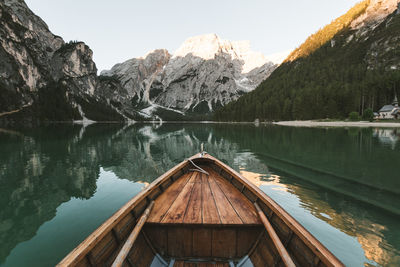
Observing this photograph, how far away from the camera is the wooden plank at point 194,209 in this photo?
15.1 feet

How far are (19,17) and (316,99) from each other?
257 m

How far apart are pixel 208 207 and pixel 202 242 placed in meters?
1.14

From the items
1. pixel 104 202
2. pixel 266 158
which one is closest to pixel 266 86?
pixel 266 158

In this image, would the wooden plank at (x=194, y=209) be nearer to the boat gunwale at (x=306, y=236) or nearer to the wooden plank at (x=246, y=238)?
the wooden plank at (x=246, y=238)

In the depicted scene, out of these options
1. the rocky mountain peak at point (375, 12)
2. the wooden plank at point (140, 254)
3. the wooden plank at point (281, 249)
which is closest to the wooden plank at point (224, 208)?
the wooden plank at point (281, 249)

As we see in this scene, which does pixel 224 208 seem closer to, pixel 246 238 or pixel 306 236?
pixel 246 238

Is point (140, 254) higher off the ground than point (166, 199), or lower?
lower

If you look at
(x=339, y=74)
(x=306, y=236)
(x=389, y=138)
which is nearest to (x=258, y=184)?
(x=306, y=236)

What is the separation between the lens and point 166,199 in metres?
6.02

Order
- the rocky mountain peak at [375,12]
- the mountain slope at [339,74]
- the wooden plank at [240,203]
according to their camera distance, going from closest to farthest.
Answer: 1. the wooden plank at [240,203]
2. the mountain slope at [339,74]
3. the rocky mountain peak at [375,12]

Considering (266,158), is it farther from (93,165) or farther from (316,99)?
(316,99)

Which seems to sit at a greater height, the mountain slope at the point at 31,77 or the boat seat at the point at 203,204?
the mountain slope at the point at 31,77

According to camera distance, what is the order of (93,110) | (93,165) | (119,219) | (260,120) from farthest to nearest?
(93,110), (260,120), (93,165), (119,219)

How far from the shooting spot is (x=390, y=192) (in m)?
9.55
